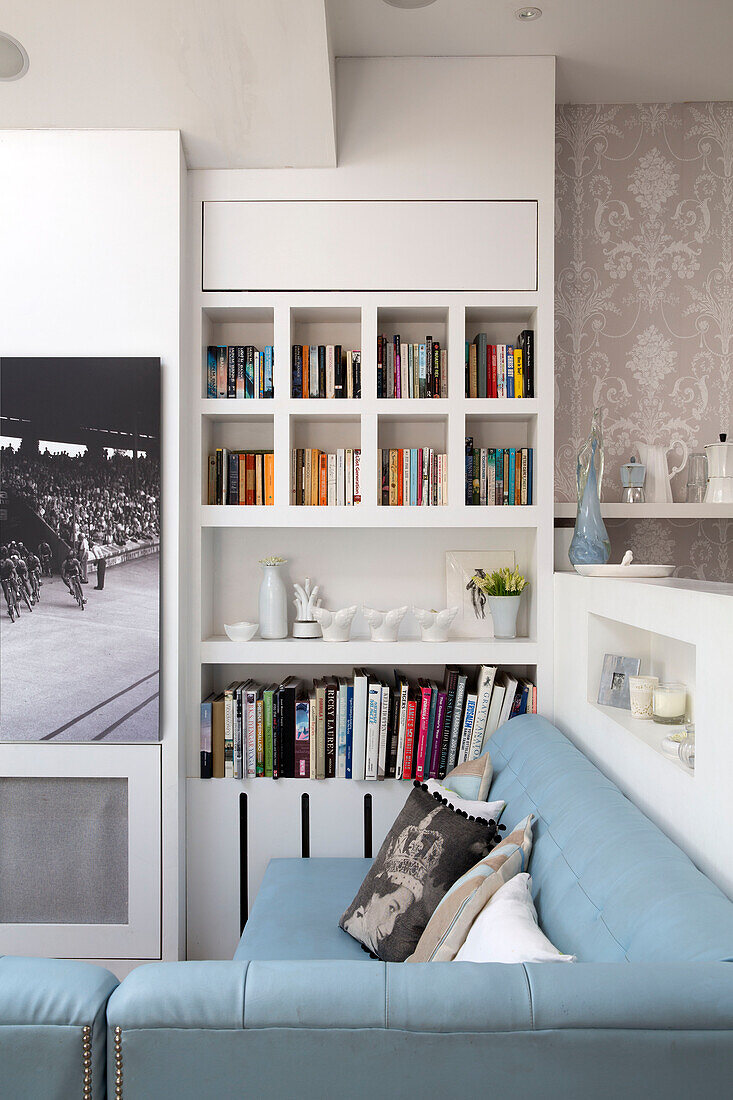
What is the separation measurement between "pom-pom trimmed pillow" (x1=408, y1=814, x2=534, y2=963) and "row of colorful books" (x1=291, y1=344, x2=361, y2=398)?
146cm

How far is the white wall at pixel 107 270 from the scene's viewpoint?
235 centimetres

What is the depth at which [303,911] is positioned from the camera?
6.54 feet

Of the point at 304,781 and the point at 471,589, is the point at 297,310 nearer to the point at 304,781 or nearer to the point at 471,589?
the point at 471,589

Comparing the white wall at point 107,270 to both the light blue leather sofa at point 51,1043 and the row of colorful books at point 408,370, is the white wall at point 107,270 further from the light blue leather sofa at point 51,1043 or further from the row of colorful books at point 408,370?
the light blue leather sofa at point 51,1043

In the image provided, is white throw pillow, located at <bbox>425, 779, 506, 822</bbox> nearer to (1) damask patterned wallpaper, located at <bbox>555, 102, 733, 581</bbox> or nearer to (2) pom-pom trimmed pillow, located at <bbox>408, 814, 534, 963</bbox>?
(2) pom-pom trimmed pillow, located at <bbox>408, 814, 534, 963</bbox>

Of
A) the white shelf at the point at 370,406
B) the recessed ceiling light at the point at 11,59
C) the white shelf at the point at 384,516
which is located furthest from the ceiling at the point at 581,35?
the white shelf at the point at 384,516

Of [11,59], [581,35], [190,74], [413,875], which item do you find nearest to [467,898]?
[413,875]

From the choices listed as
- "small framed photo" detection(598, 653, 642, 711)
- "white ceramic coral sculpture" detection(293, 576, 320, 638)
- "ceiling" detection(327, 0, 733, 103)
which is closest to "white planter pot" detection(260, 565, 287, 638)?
"white ceramic coral sculpture" detection(293, 576, 320, 638)

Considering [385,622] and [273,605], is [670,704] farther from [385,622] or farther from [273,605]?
[273,605]

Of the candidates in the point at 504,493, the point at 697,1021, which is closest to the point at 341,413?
the point at 504,493

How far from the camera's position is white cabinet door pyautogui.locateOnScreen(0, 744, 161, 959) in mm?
2326

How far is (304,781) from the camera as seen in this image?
2441 mm

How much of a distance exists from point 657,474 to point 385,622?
1040 millimetres

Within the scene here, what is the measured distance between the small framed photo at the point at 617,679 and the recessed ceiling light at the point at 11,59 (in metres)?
2.14
